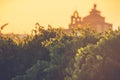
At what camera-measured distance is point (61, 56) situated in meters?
26.8

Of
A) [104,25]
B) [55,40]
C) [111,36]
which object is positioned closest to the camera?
[111,36]

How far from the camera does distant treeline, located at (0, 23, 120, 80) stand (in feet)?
72.8

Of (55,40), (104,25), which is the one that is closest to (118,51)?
(55,40)

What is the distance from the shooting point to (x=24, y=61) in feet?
99.2

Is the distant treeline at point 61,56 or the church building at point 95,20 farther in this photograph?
the church building at point 95,20

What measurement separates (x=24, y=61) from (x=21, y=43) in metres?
2.60

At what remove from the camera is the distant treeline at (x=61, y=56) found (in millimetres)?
22188

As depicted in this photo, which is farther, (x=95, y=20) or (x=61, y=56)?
(x=95, y=20)

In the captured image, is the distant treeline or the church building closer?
the distant treeline

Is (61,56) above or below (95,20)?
below

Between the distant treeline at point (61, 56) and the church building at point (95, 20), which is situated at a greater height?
the church building at point (95, 20)

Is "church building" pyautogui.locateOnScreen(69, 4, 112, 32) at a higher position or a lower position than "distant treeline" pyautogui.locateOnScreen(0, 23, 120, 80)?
higher

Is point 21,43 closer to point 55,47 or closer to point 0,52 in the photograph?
point 0,52

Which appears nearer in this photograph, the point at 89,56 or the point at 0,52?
the point at 89,56
